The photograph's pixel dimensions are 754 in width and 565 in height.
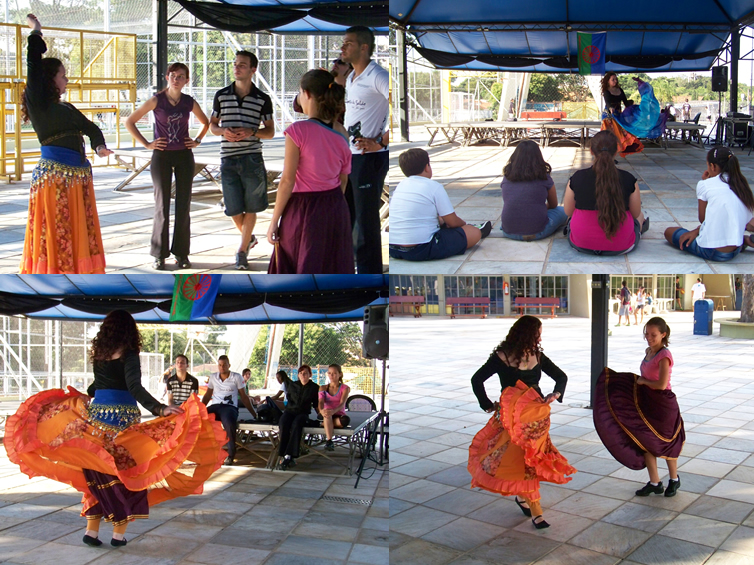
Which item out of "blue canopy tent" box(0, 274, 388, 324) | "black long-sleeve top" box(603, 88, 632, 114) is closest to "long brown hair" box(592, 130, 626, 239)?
"blue canopy tent" box(0, 274, 388, 324)

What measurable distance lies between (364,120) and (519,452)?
179 centimetres

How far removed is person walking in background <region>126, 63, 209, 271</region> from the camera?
294cm

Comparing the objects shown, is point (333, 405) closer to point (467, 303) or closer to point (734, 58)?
point (734, 58)

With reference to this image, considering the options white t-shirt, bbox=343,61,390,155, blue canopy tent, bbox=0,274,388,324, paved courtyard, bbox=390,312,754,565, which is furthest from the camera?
blue canopy tent, bbox=0,274,388,324

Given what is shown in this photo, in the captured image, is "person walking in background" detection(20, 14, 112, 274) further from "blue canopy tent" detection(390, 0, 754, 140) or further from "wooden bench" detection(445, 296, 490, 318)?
"wooden bench" detection(445, 296, 490, 318)

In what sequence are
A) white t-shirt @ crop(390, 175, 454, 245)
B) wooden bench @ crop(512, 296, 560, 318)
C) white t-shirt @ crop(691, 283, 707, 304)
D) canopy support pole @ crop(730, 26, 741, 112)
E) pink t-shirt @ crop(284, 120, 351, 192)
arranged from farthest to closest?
1. wooden bench @ crop(512, 296, 560, 318)
2. white t-shirt @ crop(691, 283, 707, 304)
3. canopy support pole @ crop(730, 26, 741, 112)
4. white t-shirt @ crop(390, 175, 454, 245)
5. pink t-shirt @ crop(284, 120, 351, 192)

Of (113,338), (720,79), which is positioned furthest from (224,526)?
(720,79)

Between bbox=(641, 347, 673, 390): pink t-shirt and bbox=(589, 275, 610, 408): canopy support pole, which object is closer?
bbox=(641, 347, 673, 390): pink t-shirt

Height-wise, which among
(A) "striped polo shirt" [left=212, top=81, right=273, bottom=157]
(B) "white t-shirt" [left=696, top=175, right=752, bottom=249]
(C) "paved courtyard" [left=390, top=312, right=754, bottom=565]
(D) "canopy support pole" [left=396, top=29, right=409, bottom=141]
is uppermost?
(D) "canopy support pole" [left=396, top=29, right=409, bottom=141]

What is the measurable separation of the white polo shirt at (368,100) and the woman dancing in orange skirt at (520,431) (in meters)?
1.24

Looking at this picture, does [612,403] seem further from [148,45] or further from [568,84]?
[568,84]

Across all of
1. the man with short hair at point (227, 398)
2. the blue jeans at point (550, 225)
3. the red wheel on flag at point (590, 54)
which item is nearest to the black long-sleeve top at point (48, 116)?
the blue jeans at point (550, 225)

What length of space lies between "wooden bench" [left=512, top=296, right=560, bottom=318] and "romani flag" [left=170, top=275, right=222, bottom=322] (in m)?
9.09

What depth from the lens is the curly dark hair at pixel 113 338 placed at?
10.4 ft
